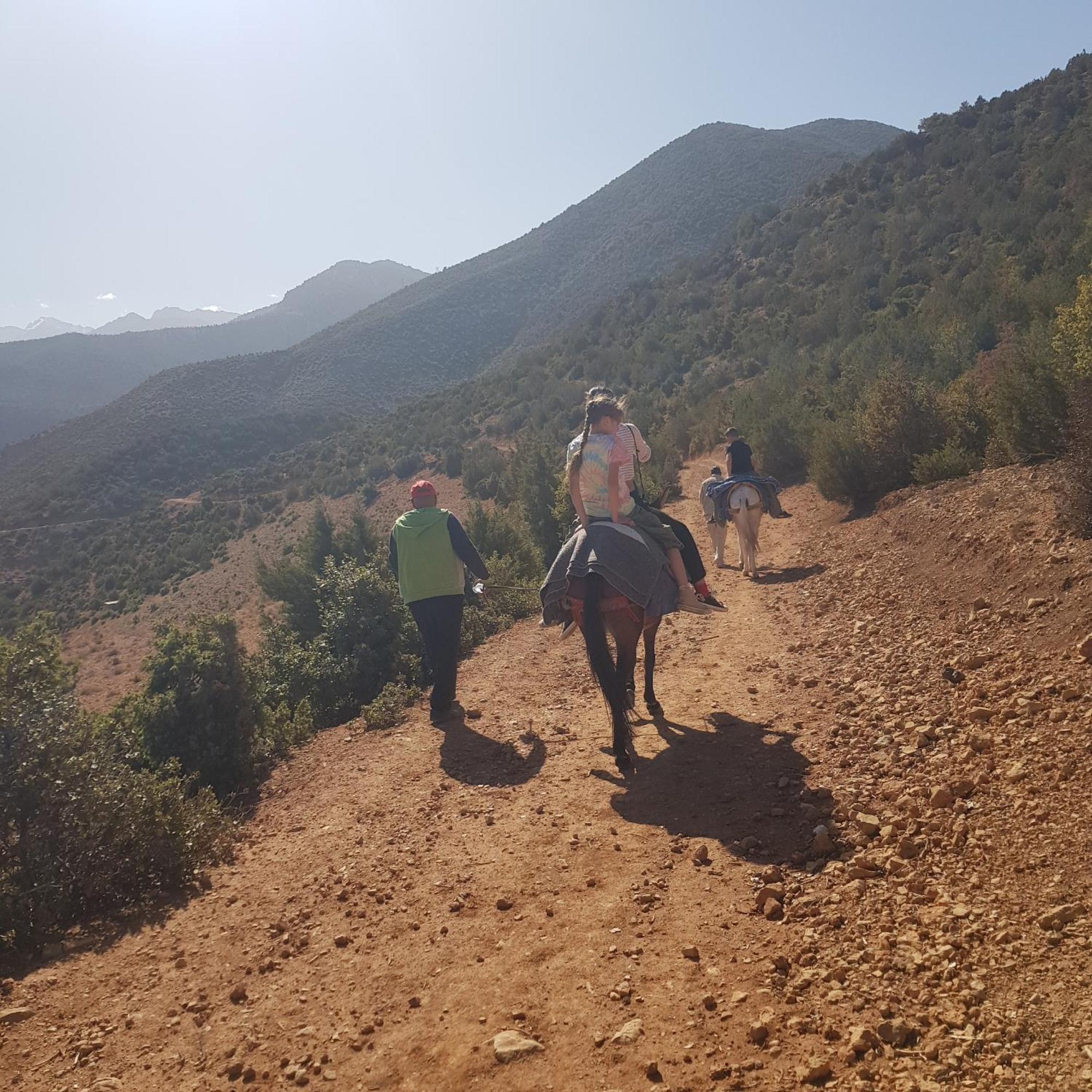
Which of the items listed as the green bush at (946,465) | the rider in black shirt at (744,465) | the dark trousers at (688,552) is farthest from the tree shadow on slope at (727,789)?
the green bush at (946,465)

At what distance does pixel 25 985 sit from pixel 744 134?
94133mm

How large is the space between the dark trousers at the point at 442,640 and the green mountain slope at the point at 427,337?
4867 cm

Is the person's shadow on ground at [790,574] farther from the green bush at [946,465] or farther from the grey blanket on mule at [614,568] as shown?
the grey blanket on mule at [614,568]

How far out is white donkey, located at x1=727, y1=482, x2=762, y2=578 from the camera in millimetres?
10766

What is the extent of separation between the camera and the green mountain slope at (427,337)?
54469mm

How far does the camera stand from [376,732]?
7.35 m

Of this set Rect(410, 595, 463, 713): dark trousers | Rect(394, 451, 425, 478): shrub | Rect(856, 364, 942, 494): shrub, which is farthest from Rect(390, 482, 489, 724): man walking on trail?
Rect(394, 451, 425, 478): shrub

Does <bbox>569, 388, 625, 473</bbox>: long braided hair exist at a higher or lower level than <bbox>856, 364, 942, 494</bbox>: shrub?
higher

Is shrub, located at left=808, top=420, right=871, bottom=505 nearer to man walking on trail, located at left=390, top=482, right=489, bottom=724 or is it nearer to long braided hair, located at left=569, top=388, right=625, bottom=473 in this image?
man walking on trail, located at left=390, top=482, right=489, bottom=724

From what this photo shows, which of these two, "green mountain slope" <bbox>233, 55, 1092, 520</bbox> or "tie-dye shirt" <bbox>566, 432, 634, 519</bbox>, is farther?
"green mountain slope" <bbox>233, 55, 1092, 520</bbox>

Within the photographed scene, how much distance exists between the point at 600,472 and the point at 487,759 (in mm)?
2341

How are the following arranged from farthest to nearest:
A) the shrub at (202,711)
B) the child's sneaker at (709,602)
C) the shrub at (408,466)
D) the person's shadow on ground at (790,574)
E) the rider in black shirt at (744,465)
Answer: the shrub at (408,466) → the rider in black shirt at (744,465) → the person's shadow on ground at (790,574) → the shrub at (202,711) → the child's sneaker at (709,602)

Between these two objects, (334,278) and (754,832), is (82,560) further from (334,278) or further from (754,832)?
(334,278)

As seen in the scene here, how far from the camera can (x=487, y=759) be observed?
5.99 metres
